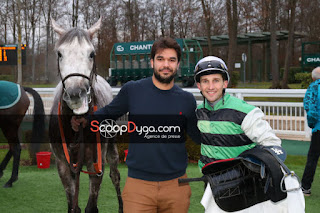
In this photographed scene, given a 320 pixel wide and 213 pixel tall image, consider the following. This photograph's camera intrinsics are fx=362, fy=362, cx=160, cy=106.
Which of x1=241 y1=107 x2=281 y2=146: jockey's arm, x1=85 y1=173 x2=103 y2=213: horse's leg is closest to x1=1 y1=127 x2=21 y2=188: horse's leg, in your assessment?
x1=85 y1=173 x2=103 y2=213: horse's leg

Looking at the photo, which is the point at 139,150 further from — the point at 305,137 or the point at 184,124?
the point at 305,137

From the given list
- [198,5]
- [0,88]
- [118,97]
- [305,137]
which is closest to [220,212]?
[118,97]

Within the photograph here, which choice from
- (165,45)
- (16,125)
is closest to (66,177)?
(165,45)

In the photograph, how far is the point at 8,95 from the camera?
6.04 metres

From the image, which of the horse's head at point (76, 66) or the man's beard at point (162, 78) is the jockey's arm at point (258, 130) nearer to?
the man's beard at point (162, 78)

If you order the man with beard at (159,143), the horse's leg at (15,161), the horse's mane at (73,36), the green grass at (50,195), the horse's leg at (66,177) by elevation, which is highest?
the horse's mane at (73,36)

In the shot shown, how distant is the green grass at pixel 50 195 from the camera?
454 centimetres

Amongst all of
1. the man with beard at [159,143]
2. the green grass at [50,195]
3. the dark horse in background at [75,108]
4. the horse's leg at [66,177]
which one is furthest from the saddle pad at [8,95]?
the man with beard at [159,143]

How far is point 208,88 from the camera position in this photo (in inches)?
94.4

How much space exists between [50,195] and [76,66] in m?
2.94

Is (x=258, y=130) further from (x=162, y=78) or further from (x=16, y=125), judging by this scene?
(x=16, y=125)

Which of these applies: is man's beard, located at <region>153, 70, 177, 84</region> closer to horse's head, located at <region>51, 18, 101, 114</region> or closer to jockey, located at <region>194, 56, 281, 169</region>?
jockey, located at <region>194, 56, 281, 169</region>

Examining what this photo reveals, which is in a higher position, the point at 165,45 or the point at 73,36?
the point at 73,36

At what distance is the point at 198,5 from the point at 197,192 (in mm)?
16006
